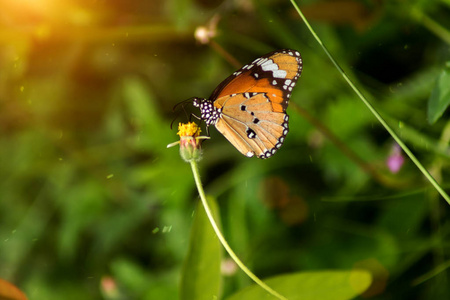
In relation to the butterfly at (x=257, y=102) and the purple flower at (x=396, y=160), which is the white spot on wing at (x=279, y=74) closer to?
the butterfly at (x=257, y=102)

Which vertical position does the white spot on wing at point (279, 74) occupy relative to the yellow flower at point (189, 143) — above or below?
above

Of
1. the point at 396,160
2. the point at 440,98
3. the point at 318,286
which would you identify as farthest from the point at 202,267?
the point at 396,160

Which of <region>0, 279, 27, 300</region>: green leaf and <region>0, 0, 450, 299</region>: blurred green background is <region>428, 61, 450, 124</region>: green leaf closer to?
<region>0, 0, 450, 299</region>: blurred green background

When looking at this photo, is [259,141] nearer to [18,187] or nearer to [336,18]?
[336,18]

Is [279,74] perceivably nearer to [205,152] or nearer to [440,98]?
[440,98]

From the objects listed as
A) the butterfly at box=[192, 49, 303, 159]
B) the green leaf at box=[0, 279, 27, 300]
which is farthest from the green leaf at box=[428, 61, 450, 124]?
the green leaf at box=[0, 279, 27, 300]

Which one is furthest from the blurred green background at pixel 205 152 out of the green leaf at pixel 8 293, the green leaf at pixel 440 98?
the green leaf at pixel 8 293

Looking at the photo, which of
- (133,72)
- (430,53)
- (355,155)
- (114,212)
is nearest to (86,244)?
(114,212)

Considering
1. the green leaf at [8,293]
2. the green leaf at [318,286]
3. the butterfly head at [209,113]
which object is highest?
the butterfly head at [209,113]
